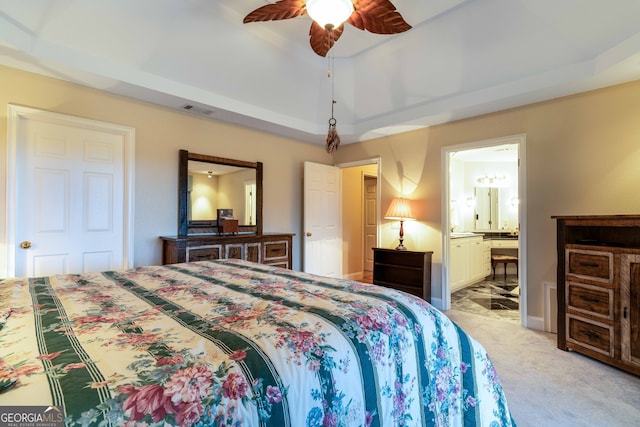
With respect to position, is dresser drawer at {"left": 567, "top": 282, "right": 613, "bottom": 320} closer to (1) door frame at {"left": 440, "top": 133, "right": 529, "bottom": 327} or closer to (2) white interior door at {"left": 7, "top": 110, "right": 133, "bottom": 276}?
(1) door frame at {"left": 440, "top": 133, "right": 529, "bottom": 327}

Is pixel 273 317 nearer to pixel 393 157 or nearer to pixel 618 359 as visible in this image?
pixel 618 359

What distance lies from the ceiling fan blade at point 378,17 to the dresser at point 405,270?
2.73 metres

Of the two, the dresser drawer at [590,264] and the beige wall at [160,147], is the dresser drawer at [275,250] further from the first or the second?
the dresser drawer at [590,264]

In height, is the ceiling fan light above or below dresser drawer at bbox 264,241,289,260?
above

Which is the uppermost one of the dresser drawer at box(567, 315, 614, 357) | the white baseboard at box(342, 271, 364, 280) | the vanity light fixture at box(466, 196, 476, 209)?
the vanity light fixture at box(466, 196, 476, 209)

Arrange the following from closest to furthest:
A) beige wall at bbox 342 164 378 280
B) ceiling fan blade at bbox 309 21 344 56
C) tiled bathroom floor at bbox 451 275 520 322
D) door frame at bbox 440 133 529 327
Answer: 1. ceiling fan blade at bbox 309 21 344 56
2. door frame at bbox 440 133 529 327
3. tiled bathroom floor at bbox 451 275 520 322
4. beige wall at bbox 342 164 378 280

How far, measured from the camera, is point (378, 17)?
1957 millimetres

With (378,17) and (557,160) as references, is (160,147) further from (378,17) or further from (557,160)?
(557,160)

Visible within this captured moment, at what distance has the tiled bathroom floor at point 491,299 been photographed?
12.3ft

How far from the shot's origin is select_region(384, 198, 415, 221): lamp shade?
4086mm

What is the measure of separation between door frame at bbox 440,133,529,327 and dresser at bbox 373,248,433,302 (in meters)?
0.21

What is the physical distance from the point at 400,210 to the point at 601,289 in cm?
216

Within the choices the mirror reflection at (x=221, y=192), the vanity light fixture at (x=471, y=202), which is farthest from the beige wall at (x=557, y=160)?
the vanity light fixture at (x=471, y=202)

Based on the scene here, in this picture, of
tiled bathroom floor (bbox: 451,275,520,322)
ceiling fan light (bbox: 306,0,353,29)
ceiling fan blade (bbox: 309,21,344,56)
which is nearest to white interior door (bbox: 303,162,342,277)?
tiled bathroom floor (bbox: 451,275,520,322)
